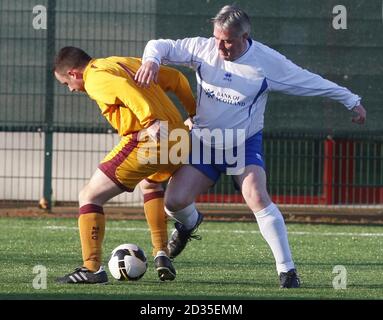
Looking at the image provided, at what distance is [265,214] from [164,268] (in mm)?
776

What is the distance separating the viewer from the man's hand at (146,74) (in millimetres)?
7578

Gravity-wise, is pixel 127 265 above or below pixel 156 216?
below

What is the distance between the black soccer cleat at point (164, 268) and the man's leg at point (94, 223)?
418mm

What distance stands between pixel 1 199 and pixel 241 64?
6369 mm

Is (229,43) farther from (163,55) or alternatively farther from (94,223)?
(94,223)

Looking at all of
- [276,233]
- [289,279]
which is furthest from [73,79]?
[289,279]

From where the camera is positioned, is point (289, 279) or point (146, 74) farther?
point (289, 279)

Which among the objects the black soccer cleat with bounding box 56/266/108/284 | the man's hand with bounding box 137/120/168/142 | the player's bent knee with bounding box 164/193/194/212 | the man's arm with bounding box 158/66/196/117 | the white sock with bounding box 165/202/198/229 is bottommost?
the black soccer cleat with bounding box 56/266/108/284

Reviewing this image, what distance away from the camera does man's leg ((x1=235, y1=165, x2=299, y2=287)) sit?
7793 millimetres

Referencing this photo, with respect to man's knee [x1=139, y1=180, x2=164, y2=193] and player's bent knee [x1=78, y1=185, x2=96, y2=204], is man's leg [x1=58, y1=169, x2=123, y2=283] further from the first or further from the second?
man's knee [x1=139, y1=180, x2=164, y2=193]

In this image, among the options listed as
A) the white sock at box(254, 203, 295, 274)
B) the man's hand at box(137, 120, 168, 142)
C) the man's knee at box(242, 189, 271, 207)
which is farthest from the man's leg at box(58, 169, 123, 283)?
the white sock at box(254, 203, 295, 274)

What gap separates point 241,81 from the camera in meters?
7.95

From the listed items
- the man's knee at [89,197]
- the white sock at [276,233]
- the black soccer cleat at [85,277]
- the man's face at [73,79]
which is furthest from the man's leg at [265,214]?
the man's face at [73,79]

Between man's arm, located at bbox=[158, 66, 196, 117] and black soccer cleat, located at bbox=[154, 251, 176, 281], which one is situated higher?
man's arm, located at bbox=[158, 66, 196, 117]
